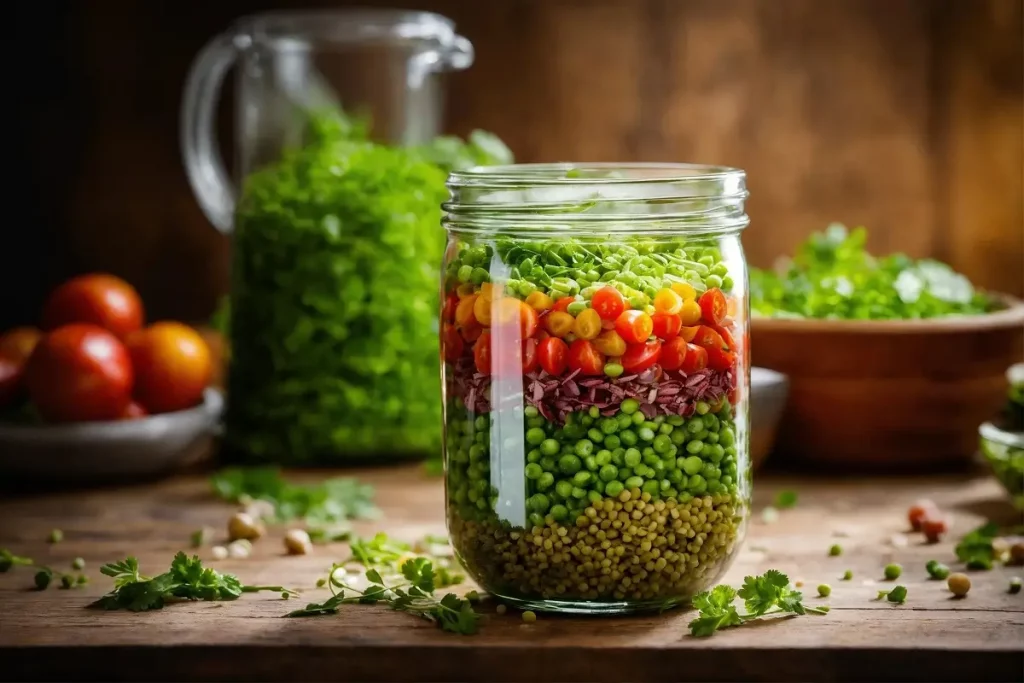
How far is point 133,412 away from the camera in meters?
1.51

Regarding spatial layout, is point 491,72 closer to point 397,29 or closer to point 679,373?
point 397,29

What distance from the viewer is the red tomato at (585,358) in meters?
0.93

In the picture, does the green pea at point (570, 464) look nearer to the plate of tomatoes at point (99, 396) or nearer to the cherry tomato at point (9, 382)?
the plate of tomatoes at point (99, 396)

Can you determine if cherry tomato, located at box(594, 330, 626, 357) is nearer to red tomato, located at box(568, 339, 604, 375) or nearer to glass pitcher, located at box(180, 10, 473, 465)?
red tomato, located at box(568, 339, 604, 375)

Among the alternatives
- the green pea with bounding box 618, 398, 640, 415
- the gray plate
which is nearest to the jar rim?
the green pea with bounding box 618, 398, 640, 415

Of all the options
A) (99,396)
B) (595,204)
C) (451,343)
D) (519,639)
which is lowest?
(519,639)

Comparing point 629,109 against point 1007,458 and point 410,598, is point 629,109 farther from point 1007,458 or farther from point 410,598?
point 410,598

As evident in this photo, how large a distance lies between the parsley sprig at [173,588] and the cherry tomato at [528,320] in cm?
32

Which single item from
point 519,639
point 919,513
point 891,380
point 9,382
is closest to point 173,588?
point 519,639

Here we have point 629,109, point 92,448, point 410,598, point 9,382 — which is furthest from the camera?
point 629,109

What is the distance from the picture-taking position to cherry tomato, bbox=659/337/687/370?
0.94m

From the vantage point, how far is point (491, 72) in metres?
2.02

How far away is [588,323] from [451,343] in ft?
0.44

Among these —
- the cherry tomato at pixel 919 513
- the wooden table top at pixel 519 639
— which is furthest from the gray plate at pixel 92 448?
the cherry tomato at pixel 919 513
